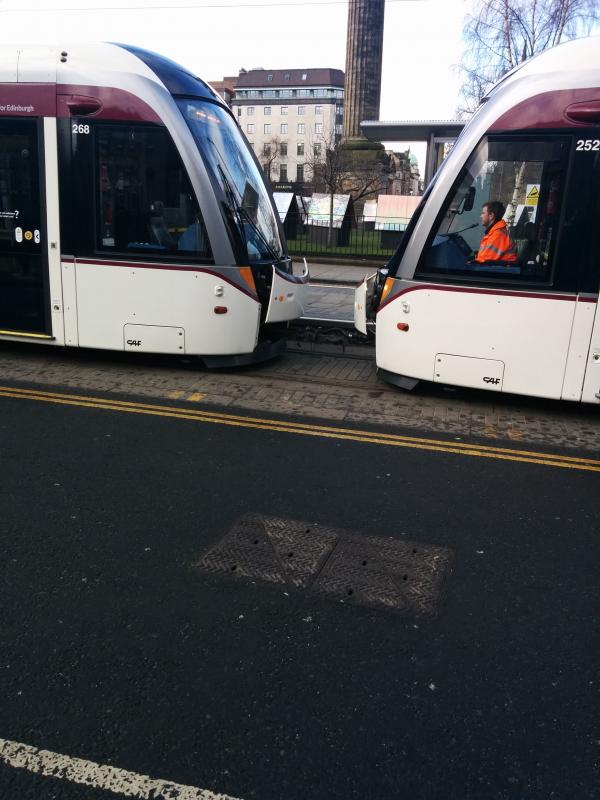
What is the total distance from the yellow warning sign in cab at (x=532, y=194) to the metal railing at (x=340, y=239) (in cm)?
1739

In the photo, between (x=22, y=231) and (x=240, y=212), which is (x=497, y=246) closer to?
(x=240, y=212)

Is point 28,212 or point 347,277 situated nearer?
point 28,212

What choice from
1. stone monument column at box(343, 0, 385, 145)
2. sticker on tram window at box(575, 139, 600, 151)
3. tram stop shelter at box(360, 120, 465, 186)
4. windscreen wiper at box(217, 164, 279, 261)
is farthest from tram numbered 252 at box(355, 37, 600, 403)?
stone monument column at box(343, 0, 385, 145)

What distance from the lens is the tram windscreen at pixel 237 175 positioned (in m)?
7.05

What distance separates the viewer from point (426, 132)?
12844mm

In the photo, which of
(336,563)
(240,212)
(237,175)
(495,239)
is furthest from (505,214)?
(336,563)

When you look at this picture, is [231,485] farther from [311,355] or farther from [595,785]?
[311,355]

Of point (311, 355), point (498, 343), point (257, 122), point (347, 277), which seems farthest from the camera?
point (257, 122)

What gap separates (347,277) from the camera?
18.8m

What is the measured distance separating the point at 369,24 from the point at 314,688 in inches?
2157

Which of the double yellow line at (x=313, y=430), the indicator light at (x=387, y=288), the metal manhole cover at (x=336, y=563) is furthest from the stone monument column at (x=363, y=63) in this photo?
the metal manhole cover at (x=336, y=563)

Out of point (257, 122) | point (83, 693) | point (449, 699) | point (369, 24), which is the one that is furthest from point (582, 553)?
point (257, 122)

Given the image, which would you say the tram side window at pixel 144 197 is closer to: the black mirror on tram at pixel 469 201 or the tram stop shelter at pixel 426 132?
the black mirror on tram at pixel 469 201

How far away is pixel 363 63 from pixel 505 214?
50210mm
